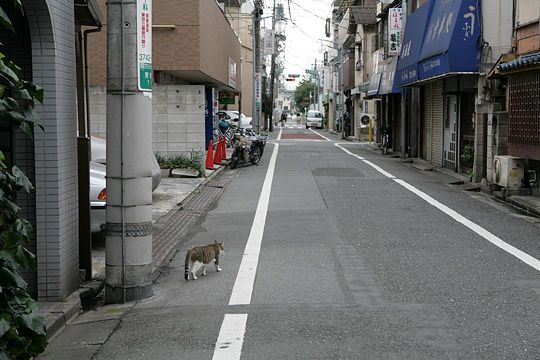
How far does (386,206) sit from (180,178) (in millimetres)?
7119

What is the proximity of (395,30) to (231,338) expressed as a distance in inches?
940

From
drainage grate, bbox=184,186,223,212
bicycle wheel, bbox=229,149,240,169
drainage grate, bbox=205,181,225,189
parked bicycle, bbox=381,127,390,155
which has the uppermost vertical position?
parked bicycle, bbox=381,127,390,155

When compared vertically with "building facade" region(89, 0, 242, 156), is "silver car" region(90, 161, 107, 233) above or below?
below

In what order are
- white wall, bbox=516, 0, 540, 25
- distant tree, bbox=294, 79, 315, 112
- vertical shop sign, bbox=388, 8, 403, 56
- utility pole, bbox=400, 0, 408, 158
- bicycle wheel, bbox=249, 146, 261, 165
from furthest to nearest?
distant tree, bbox=294, 79, 315, 112
vertical shop sign, bbox=388, 8, 403, 56
utility pole, bbox=400, 0, 408, 158
bicycle wheel, bbox=249, 146, 261, 165
white wall, bbox=516, 0, 540, 25

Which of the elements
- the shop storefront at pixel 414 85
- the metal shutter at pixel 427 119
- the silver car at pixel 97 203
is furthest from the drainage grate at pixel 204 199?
the metal shutter at pixel 427 119

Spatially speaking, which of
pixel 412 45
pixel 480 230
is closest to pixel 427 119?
pixel 412 45

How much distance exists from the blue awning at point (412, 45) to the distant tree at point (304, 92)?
350 feet

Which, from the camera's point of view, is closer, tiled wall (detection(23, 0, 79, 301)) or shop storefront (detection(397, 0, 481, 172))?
tiled wall (detection(23, 0, 79, 301))

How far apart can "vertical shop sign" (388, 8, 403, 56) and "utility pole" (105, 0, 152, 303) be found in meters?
22.0

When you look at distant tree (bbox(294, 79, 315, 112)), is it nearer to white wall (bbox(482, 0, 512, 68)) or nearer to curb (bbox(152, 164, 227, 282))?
curb (bbox(152, 164, 227, 282))

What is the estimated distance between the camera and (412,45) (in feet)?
77.9

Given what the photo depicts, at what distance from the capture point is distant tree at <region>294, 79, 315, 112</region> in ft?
442

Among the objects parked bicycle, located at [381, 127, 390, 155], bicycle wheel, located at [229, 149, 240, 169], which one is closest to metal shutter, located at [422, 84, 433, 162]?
parked bicycle, located at [381, 127, 390, 155]

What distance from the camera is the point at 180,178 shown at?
1878 cm
